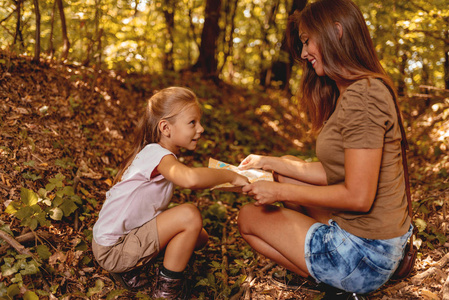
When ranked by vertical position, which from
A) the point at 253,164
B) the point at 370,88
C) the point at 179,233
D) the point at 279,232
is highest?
the point at 370,88

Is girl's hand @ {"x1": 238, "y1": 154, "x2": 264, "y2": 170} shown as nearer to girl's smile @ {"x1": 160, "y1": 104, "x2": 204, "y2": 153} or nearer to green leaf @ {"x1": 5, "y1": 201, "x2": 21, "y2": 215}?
girl's smile @ {"x1": 160, "y1": 104, "x2": 204, "y2": 153}

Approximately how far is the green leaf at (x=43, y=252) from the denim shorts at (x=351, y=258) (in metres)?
1.79

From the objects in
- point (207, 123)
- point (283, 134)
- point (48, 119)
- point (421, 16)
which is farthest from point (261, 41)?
point (48, 119)

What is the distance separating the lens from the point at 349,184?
6.46ft

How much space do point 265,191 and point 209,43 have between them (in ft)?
20.4

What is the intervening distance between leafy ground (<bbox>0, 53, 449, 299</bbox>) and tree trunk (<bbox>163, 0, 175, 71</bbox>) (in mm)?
2290

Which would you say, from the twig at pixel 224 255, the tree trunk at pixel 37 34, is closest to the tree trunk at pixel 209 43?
the tree trunk at pixel 37 34

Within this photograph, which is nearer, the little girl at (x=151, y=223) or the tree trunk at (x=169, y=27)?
the little girl at (x=151, y=223)

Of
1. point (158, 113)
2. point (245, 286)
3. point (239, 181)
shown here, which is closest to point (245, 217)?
point (239, 181)

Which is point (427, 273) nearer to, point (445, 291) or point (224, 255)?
point (445, 291)

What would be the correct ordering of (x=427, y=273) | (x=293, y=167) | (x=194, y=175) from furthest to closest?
(x=293, y=167) < (x=427, y=273) < (x=194, y=175)

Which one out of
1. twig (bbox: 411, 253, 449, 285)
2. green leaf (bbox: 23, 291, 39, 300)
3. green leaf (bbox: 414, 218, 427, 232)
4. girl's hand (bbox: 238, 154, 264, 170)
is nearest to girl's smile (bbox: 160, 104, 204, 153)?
girl's hand (bbox: 238, 154, 264, 170)

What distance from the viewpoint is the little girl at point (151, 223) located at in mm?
2377

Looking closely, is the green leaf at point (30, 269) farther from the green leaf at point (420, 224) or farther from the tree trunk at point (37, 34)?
the green leaf at point (420, 224)
